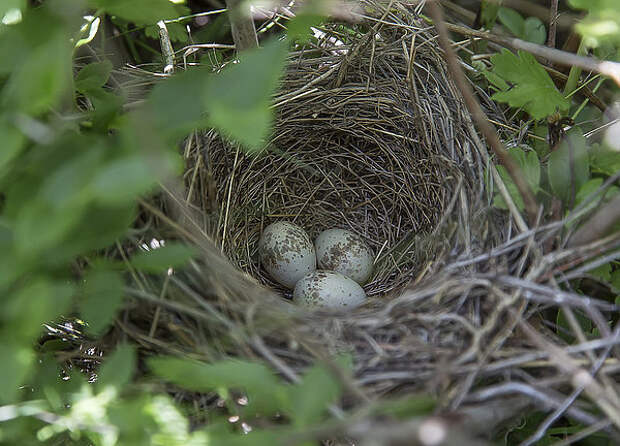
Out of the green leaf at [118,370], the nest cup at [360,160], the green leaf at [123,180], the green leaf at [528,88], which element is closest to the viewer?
the green leaf at [123,180]

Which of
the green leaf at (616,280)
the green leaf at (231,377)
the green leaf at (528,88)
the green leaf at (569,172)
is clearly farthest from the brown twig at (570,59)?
the green leaf at (231,377)

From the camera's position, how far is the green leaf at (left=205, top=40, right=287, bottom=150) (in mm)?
616

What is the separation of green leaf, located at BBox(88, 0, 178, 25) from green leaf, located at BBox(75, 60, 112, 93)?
0.81ft

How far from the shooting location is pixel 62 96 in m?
0.89

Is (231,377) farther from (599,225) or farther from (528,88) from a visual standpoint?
(528,88)

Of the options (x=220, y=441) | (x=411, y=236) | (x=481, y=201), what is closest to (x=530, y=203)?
(x=481, y=201)

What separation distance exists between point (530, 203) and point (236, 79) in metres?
0.64

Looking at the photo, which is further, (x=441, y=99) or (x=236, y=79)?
(x=441, y=99)

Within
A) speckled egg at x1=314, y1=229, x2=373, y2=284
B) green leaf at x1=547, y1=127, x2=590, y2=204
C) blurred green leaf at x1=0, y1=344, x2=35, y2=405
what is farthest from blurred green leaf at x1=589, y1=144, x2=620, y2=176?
blurred green leaf at x1=0, y1=344, x2=35, y2=405

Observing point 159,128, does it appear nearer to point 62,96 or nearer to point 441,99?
point 62,96

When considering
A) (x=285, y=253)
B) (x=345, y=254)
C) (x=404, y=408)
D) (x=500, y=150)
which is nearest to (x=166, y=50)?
(x=285, y=253)

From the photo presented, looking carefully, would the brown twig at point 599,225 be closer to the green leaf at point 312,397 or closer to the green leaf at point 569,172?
the green leaf at point 569,172

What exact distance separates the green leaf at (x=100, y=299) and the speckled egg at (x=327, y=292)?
2.20 feet

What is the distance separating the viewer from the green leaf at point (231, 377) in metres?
0.71
